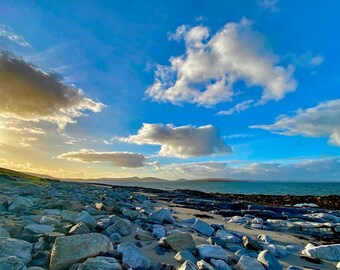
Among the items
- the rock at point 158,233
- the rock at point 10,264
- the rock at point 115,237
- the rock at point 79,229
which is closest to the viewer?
the rock at point 10,264

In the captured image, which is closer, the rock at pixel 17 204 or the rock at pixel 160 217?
the rock at pixel 17 204

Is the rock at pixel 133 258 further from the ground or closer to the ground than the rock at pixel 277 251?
further from the ground

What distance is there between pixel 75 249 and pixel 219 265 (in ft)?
8.75

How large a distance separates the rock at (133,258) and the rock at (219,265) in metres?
1.27

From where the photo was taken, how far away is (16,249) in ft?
15.5

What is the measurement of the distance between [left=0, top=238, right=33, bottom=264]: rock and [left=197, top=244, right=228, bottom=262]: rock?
10.8 ft

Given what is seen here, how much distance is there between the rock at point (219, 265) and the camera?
16.7 feet

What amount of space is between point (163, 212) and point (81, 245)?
18.5 ft

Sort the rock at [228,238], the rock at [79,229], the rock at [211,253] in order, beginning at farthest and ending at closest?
the rock at [228,238] → the rock at [79,229] → the rock at [211,253]

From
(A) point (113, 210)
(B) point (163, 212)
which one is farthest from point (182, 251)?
(A) point (113, 210)

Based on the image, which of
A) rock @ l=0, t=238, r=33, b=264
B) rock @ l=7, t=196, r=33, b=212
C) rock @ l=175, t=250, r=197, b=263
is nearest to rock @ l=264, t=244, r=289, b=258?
rock @ l=175, t=250, r=197, b=263

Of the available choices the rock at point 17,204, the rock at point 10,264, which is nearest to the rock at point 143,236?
the rock at point 10,264

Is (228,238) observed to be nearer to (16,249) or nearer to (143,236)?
(143,236)

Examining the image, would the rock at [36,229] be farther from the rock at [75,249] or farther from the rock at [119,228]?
the rock at [75,249]
